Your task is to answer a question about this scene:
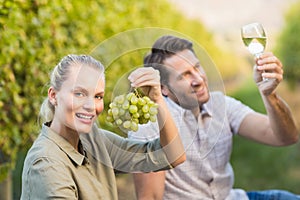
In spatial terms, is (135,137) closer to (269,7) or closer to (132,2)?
(132,2)

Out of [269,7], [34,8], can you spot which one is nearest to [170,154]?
[34,8]

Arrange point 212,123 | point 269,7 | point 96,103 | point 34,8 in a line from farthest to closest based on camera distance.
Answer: point 269,7 < point 34,8 < point 212,123 < point 96,103

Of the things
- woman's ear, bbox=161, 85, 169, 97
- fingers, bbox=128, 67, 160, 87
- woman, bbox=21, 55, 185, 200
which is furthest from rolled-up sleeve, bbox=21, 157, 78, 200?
woman's ear, bbox=161, 85, 169, 97

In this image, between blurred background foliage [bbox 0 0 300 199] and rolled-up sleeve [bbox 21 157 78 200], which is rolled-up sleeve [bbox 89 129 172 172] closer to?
blurred background foliage [bbox 0 0 300 199]


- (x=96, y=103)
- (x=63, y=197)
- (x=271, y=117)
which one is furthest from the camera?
Result: (x=271, y=117)

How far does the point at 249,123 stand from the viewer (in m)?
3.18

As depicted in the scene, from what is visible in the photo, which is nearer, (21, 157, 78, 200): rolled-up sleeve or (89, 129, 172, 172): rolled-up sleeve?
(21, 157, 78, 200): rolled-up sleeve

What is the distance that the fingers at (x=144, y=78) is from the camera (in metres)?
2.12

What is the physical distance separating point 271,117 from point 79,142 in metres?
1.16

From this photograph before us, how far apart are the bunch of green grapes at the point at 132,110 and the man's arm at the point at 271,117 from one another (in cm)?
74

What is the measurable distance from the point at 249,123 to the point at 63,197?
148 centimetres

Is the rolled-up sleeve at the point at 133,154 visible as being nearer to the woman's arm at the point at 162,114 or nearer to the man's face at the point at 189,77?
the woman's arm at the point at 162,114

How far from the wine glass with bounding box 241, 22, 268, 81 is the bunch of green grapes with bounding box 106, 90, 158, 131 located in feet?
2.46

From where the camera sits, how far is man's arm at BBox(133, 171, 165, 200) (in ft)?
8.84
